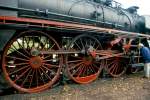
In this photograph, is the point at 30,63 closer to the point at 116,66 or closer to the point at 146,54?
the point at 116,66

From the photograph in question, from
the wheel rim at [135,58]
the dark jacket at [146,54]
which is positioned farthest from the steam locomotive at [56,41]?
the dark jacket at [146,54]

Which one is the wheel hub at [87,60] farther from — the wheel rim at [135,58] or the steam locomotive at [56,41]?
the wheel rim at [135,58]

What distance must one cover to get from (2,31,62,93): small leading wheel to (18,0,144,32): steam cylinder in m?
0.77

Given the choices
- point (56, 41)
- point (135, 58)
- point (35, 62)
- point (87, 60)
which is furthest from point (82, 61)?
point (135, 58)

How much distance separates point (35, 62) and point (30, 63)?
135 mm

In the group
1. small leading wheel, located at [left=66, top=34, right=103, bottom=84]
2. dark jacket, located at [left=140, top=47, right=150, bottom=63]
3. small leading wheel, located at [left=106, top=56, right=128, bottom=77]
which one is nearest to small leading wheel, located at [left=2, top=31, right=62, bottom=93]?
small leading wheel, located at [left=66, top=34, right=103, bottom=84]

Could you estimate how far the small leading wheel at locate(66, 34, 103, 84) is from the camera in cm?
811

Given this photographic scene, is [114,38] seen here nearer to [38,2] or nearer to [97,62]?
[97,62]

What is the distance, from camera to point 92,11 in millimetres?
8789

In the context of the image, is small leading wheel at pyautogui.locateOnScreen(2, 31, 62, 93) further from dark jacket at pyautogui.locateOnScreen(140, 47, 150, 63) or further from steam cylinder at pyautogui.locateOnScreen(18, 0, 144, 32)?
dark jacket at pyautogui.locateOnScreen(140, 47, 150, 63)

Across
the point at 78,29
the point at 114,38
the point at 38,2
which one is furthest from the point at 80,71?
the point at 38,2

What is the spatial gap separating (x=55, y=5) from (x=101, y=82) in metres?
2.88

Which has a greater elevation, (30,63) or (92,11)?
(92,11)

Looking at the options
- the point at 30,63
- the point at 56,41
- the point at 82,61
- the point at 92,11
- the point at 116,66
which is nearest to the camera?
the point at 30,63
